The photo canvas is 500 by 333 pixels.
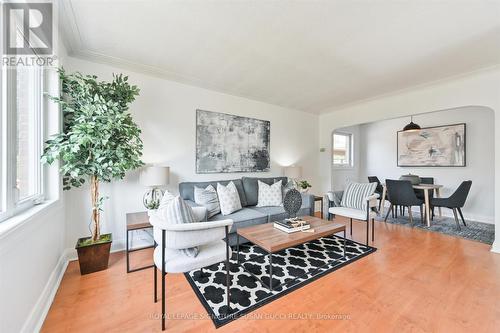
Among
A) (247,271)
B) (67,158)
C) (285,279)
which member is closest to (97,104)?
(67,158)

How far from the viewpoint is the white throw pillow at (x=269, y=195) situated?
11.3ft

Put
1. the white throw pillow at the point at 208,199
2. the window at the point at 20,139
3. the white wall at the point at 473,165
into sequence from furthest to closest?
the white wall at the point at 473,165
the white throw pillow at the point at 208,199
the window at the point at 20,139

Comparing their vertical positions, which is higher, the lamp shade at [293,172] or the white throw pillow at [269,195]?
the lamp shade at [293,172]

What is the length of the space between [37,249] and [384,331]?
2.68 metres

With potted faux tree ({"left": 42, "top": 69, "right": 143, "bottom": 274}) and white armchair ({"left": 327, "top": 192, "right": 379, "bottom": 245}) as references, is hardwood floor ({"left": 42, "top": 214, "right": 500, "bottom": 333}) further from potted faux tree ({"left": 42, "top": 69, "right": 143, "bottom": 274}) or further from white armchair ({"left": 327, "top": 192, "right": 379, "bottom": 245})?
white armchair ({"left": 327, "top": 192, "right": 379, "bottom": 245})

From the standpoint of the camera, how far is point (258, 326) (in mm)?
1485

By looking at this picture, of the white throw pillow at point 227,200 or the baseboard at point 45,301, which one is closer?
the baseboard at point 45,301

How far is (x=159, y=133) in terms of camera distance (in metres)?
3.08

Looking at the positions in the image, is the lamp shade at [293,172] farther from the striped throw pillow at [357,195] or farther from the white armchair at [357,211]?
the striped throw pillow at [357,195]

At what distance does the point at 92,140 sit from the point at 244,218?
1953 millimetres

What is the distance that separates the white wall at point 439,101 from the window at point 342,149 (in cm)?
111

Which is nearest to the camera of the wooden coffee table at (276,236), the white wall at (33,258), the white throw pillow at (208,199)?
the white wall at (33,258)

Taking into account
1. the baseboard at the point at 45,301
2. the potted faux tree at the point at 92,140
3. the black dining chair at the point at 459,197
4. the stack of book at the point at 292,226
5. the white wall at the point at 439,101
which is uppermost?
the white wall at the point at 439,101

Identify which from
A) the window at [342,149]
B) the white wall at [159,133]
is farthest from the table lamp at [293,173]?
the window at [342,149]
